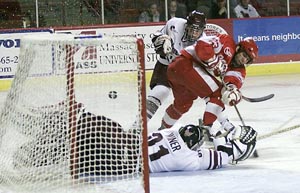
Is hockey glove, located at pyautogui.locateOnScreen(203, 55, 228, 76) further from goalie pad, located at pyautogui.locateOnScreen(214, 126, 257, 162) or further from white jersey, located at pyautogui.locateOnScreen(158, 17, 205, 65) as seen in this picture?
white jersey, located at pyautogui.locateOnScreen(158, 17, 205, 65)

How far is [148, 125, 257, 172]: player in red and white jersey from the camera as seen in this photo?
4.32 metres

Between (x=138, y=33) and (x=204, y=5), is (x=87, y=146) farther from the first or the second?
Answer: (x=204, y=5)

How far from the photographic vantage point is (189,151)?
14.3ft

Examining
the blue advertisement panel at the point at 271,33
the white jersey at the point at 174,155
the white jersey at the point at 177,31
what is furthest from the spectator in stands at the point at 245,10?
the white jersey at the point at 174,155

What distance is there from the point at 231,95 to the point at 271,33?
586 centimetres

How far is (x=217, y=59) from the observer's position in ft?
15.2

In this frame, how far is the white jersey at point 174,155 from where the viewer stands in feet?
14.2

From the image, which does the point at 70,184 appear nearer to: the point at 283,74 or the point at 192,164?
the point at 192,164

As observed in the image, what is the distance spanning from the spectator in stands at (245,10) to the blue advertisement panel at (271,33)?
228mm

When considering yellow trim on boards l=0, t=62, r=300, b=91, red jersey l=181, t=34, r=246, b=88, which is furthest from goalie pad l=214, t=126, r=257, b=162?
yellow trim on boards l=0, t=62, r=300, b=91

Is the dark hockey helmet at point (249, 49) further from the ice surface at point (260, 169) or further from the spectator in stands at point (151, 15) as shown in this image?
the spectator in stands at point (151, 15)

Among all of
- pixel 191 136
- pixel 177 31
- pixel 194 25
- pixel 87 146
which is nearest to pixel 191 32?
pixel 194 25

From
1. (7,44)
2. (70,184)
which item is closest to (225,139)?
(70,184)

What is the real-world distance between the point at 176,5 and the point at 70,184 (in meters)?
6.74
